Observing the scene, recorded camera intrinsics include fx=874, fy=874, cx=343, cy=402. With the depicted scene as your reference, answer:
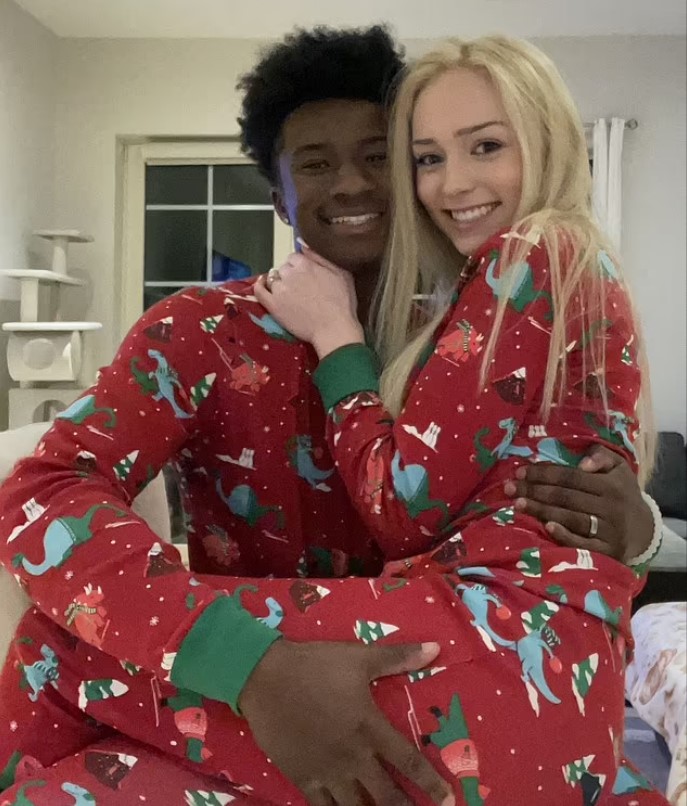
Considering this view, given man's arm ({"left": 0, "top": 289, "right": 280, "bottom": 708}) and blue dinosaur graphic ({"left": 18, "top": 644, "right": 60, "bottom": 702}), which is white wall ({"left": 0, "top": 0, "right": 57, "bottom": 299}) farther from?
blue dinosaur graphic ({"left": 18, "top": 644, "right": 60, "bottom": 702})

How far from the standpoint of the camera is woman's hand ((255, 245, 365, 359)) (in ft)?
3.39

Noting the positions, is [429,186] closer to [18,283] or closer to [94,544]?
[94,544]

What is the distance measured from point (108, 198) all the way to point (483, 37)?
346 centimetres

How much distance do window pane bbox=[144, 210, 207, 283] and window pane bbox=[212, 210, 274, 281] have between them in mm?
A: 81

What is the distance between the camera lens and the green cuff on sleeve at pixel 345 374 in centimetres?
97

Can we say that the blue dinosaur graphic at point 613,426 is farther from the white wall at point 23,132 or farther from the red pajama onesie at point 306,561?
the white wall at point 23,132

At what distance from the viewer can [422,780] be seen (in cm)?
70

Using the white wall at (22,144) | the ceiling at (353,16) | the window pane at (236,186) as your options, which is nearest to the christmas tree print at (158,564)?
the white wall at (22,144)

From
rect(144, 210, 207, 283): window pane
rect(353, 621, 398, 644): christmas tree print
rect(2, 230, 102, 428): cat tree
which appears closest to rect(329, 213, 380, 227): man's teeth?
rect(353, 621, 398, 644): christmas tree print

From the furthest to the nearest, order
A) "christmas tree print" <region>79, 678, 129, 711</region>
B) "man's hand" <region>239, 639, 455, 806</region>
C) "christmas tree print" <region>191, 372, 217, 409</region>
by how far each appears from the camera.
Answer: "christmas tree print" <region>191, 372, 217, 409</region> < "christmas tree print" <region>79, 678, 129, 711</region> < "man's hand" <region>239, 639, 455, 806</region>

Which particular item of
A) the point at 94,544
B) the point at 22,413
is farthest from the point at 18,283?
the point at 94,544

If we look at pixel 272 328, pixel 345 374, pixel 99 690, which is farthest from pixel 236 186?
pixel 99 690

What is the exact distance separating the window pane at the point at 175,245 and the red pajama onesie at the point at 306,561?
345cm

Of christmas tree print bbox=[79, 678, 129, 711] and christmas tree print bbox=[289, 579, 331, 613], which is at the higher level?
christmas tree print bbox=[289, 579, 331, 613]
